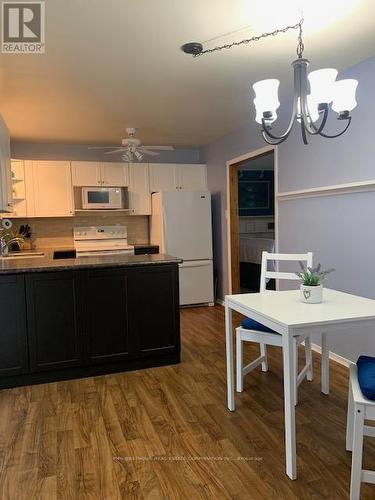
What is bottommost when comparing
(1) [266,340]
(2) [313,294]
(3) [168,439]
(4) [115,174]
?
(3) [168,439]

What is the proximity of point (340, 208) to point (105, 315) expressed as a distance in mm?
2083

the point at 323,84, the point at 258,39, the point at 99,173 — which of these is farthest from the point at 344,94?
the point at 99,173

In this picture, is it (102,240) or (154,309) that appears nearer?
(154,309)

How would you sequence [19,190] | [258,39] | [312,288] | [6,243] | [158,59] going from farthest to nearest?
[19,190], [6,243], [158,59], [258,39], [312,288]

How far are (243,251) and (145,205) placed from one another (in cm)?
214

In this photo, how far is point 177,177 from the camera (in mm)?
5668

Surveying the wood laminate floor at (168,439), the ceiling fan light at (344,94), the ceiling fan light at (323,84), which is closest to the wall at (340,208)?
the wood laminate floor at (168,439)

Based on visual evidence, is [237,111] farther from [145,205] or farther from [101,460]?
[101,460]

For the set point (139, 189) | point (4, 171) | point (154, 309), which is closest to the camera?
point (154, 309)

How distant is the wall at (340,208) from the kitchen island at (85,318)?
1299 millimetres

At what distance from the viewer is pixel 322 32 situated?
7.69ft

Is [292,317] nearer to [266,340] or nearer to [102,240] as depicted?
[266,340]

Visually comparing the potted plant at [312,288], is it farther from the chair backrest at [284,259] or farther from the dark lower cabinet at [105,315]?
the dark lower cabinet at [105,315]

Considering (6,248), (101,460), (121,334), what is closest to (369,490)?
(101,460)
